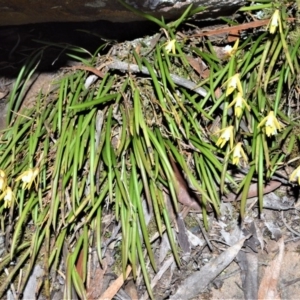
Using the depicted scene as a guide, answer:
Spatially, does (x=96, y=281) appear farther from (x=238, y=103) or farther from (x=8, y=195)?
(x=238, y=103)

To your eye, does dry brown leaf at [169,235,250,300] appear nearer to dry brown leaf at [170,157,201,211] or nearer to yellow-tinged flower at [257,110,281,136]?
dry brown leaf at [170,157,201,211]

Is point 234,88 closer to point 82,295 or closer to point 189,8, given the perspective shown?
point 189,8

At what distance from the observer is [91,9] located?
7.62ft

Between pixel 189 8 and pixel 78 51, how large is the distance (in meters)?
0.63

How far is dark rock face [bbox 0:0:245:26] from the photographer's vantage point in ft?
7.33

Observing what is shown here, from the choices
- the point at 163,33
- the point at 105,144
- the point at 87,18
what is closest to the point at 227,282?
the point at 105,144

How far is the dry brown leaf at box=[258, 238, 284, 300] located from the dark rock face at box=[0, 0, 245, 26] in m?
1.18

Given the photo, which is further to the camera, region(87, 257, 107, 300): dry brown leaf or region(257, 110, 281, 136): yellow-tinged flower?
region(87, 257, 107, 300): dry brown leaf

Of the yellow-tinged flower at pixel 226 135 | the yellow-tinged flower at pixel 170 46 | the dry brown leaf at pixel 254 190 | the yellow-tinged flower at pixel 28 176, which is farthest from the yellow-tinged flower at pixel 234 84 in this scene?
the yellow-tinged flower at pixel 28 176

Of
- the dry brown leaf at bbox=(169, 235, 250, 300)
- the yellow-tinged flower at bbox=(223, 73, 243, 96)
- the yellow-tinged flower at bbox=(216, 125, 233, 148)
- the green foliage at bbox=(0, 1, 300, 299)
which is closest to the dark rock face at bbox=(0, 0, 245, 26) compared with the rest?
the green foliage at bbox=(0, 1, 300, 299)

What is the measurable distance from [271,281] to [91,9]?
4.84ft

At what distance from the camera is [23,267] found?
2447mm

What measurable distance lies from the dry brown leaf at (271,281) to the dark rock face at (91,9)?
46.3 inches

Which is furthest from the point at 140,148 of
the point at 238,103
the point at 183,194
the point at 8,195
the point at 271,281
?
the point at 271,281
